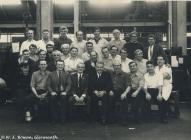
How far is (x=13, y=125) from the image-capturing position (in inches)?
253

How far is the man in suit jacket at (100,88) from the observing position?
263 inches

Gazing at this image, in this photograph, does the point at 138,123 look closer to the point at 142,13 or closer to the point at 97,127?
the point at 97,127

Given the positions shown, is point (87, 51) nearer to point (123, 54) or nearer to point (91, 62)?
point (91, 62)

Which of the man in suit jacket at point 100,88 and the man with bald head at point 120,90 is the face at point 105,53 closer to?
the man with bald head at point 120,90


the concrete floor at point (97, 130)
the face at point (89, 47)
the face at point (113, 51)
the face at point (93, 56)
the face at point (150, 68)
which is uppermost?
the face at point (89, 47)

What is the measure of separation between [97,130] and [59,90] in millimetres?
1125

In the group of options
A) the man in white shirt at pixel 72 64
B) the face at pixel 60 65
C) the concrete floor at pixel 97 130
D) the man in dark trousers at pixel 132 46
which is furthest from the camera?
the man in dark trousers at pixel 132 46

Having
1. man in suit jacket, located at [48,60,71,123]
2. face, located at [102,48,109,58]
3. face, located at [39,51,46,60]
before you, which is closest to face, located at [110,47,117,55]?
face, located at [102,48,109,58]

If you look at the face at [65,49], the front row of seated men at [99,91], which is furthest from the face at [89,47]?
the front row of seated men at [99,91]

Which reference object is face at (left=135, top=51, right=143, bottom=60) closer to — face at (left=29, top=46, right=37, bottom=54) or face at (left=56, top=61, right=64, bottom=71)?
face at (left=56, top=61, right=64, bottom=71)

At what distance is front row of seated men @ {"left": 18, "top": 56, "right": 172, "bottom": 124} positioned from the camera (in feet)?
22.0

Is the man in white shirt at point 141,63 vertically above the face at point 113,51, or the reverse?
the face at point 113,51

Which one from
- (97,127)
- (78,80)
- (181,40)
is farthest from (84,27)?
(97,127)

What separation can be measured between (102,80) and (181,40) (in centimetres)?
395
